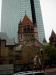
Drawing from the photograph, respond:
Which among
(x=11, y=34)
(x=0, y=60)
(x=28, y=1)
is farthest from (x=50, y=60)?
(x=28, y=1)

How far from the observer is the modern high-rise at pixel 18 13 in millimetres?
178375

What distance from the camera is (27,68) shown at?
73.0m

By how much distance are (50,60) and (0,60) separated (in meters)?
24.8

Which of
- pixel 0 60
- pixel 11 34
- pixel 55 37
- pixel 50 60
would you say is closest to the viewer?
pixel 0 60

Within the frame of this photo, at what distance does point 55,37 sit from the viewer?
5517 inches

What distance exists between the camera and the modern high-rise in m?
178

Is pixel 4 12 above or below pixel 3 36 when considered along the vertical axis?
above

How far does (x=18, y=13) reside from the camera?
180m

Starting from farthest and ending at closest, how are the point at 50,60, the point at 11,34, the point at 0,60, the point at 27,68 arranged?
1. the point at 11,34
2. the point at 50,60
3. the point at 27,68
4. the point at 0,60

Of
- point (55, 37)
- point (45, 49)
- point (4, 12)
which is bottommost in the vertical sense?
point (45, 49)

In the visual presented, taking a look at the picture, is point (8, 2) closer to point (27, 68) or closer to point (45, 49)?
point (45, 49)

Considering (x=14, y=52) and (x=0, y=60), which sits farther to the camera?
(x=14, y=52)

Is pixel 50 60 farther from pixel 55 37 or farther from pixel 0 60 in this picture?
pixel 55 37

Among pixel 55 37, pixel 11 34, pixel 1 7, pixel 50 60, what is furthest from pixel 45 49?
pixel 1 7
